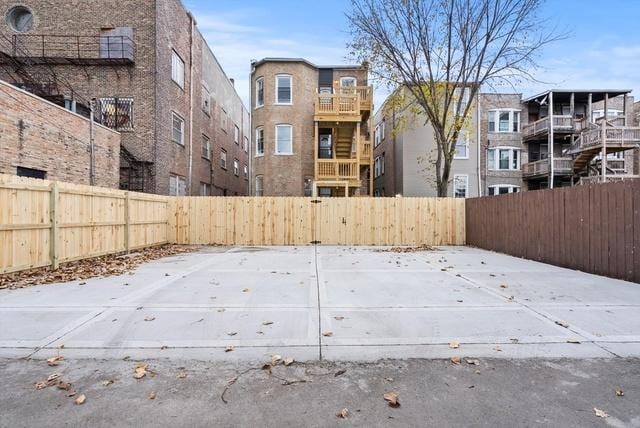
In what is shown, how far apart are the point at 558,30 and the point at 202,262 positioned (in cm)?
1696

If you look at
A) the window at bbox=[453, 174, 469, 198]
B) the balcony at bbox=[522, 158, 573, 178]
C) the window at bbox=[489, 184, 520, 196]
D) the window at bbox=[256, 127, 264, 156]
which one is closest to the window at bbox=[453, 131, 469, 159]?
the window at bbox=[453, 174, 469, 198]

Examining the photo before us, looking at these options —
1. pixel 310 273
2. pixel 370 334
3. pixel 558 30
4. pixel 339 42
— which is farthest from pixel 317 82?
pixel 370 334

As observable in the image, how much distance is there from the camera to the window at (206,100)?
2036cm

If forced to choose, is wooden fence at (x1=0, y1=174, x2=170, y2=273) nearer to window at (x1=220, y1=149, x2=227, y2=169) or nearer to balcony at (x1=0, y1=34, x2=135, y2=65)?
balcony at (x1=0, y1=34, x2=135, y2=65)

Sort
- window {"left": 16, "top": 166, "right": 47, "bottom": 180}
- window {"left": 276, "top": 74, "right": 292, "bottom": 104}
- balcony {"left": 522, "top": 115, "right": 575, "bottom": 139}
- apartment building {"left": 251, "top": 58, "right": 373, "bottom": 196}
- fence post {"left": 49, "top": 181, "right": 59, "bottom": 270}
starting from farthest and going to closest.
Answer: balcony {"left": 522, "top": 115, "right": 575, "bottom": 139}, window {"left": 276, "top": 74, "right": 292, "bottom": 104}, apartment building {"left": 251, "top": 58, "right": 373, "bottom": 196}, window {"left": 16, "top": 166, "right": 47, "bottom": 180}, fence post {"left": 49, "top": 181, "right": 59, "bottom": 270}

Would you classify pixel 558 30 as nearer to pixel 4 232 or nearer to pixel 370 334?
pixel 370 334

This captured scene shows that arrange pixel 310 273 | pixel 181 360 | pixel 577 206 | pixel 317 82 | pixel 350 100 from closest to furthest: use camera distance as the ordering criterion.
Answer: pixel 181 360, pixel 310 273, pixel 577 206, pixel 350 100, pixel 317 82

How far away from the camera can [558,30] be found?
595 inches

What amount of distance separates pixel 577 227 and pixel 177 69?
1713cm

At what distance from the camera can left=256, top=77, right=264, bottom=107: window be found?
21.2 m

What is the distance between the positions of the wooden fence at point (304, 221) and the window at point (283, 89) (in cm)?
893

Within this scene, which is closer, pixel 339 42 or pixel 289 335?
pixel 289 335

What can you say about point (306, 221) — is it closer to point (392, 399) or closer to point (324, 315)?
point (324, 315)

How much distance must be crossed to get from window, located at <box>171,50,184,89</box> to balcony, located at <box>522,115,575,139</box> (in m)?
21.3
